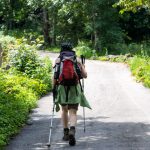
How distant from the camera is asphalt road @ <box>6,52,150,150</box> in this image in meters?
9.32

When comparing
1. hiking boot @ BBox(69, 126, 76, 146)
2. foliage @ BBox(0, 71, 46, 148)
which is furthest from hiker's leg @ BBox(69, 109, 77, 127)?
foliage @ BBox(0, 71, 46, 148)

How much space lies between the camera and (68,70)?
29.9 feet

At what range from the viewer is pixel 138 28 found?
1725 inches

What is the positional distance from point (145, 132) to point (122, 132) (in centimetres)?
50

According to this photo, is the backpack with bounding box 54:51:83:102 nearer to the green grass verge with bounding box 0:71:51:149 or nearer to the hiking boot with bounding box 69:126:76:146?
the hiking boot with bounding box 69:126:76:146

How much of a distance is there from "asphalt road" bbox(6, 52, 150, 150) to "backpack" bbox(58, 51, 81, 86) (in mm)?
1217

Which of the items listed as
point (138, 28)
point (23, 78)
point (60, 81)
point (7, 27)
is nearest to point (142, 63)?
point (23, 78)

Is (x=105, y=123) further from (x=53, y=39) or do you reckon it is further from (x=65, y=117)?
(x=53, y=39)

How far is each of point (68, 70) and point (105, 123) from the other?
9.34ft

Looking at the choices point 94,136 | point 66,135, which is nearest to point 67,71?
point 66,135

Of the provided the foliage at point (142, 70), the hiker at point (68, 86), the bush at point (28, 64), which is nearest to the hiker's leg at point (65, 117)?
the hiker at point (68, 86)

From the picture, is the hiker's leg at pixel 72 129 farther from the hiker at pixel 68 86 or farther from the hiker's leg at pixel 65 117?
the hiker's leg at pixel 65 117

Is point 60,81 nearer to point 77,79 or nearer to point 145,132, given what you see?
point 77,79

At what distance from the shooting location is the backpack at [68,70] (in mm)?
9117
